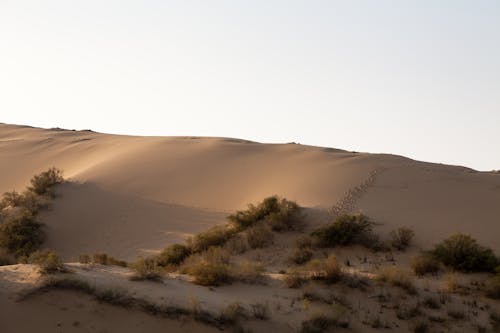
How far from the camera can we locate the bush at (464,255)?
11.8 meters

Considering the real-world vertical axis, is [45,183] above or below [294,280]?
above

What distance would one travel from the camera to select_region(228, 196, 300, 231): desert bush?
14539 millimetres

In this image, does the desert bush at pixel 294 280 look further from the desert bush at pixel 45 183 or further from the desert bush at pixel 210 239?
the desert bush at pixel 45 183

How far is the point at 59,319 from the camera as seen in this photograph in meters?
7.54

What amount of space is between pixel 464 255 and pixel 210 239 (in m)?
5.76

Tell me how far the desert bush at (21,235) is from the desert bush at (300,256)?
7.04 meters

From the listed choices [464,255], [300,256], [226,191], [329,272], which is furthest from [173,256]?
[226,191]

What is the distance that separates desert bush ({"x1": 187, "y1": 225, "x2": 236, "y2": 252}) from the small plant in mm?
4989

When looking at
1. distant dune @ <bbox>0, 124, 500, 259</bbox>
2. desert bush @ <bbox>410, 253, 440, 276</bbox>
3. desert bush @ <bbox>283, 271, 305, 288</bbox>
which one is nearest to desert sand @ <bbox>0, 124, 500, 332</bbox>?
distant dune @ <bbox>0, 124, 500, 259</bbox>

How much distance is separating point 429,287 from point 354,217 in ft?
11.5

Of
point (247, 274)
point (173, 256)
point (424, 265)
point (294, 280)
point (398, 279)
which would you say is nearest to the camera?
point (294, 280)

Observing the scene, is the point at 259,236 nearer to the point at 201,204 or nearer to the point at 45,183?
the point at 201,204

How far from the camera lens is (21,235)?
15.7 meters

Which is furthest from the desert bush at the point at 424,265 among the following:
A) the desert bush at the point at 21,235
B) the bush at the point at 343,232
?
the desert bush at the point at 21,235
